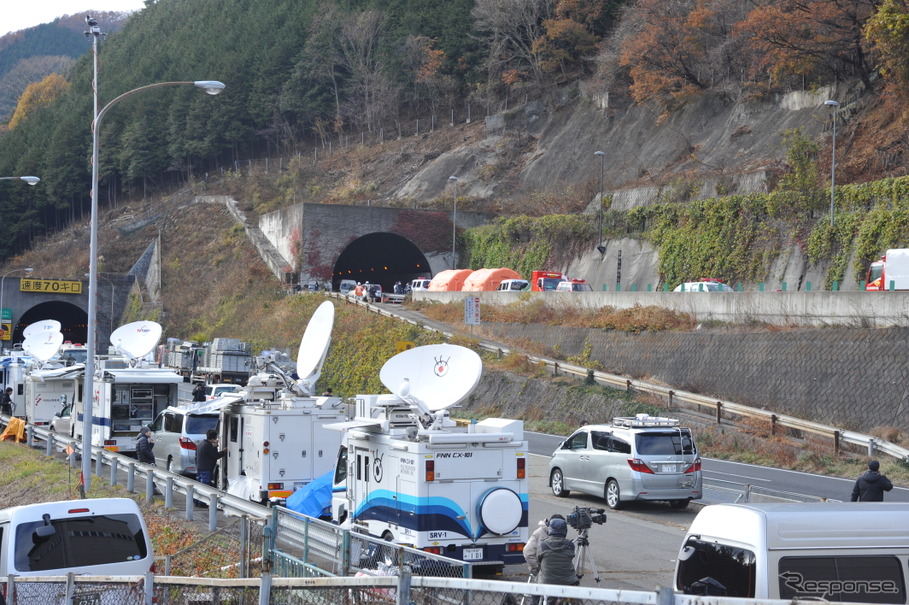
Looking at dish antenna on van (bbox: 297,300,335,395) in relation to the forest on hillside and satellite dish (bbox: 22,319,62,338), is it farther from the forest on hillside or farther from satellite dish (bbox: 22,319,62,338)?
the forest on hillside

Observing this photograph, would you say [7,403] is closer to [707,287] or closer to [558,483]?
[558,483]

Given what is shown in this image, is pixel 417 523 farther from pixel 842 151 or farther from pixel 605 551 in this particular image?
pixel 842 151

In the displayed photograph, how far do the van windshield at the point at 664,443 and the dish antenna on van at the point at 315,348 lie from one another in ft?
22.1

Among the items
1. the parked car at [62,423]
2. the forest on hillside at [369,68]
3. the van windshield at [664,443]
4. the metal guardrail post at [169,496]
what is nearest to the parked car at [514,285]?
Answer: the forest on hillside at [369,68]

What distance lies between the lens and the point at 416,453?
12945 millimetres

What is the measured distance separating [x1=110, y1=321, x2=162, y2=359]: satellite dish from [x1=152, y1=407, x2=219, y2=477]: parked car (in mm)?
8363

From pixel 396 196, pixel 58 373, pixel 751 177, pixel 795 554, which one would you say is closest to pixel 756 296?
pixel 751 177

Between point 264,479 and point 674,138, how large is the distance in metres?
53.0

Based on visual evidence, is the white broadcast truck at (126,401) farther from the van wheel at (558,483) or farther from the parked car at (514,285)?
the parked car at (514,285)

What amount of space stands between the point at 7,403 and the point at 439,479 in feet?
108

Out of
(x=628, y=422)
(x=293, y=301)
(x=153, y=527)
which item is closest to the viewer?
(x=153, y=527)

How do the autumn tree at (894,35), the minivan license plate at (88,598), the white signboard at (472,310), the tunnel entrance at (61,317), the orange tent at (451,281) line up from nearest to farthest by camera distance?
1. the minivan license plate at (88,598)
2. the autumn tree at (894,35)
3. the white signboard at (472,310)
4. the orange tent at (451,281)
5. the tunnel entrance at (61,317)

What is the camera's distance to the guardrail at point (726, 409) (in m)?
26.2

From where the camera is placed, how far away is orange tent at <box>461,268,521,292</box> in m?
56.9
